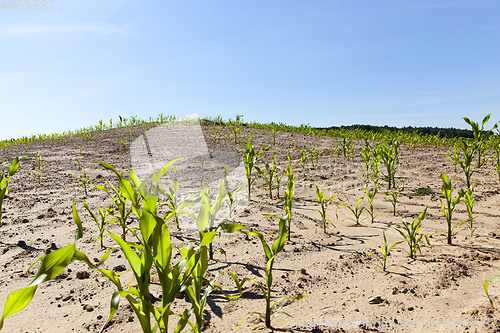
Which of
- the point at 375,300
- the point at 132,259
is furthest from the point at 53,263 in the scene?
the point at 375,300

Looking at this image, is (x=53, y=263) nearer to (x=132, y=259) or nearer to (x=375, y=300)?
(x=132, y=259)

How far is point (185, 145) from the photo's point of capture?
9.77 metres

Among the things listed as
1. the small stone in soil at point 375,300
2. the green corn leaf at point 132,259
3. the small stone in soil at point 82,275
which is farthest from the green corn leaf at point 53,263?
the small stone in soil at point 375,300

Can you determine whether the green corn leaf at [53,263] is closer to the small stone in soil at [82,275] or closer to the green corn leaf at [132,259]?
the green corn leaf at [132,259]

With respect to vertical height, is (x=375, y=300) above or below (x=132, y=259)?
below

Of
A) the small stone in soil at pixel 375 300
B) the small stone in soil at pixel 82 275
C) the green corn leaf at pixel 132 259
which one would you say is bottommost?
the small stone in soil at pixel 82 275

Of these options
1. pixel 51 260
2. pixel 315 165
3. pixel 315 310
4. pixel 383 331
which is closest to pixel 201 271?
pixel 51 260

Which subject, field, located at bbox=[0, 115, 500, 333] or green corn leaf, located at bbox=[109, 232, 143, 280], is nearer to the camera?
green corn leaf, located at bbox=[109, 232, 143, 280]

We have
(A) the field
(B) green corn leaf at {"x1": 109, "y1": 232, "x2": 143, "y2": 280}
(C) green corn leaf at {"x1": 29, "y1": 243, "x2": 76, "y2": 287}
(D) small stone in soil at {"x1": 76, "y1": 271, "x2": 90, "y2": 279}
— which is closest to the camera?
(C) green corn leaf at {"x1": 29, "y1": 243, "x2": 76, "y2": 287}

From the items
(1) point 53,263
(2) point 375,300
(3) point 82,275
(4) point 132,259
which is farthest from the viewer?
(3) point 82,275

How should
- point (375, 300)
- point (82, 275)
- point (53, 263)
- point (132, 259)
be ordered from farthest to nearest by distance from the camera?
point (82, 275) < point (375, 300) < point (132, 259) < point (53, 263)

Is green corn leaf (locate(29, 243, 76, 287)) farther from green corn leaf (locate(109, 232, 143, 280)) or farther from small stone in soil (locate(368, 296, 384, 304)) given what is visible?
small stone in soil (locate(368, 296, 384, 304))

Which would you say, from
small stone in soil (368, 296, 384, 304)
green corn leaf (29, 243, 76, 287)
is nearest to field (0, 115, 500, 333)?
small stone in soil (368, 296, 384, 304)

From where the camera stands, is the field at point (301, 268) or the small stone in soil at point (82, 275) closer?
the field at point (301, 268)
